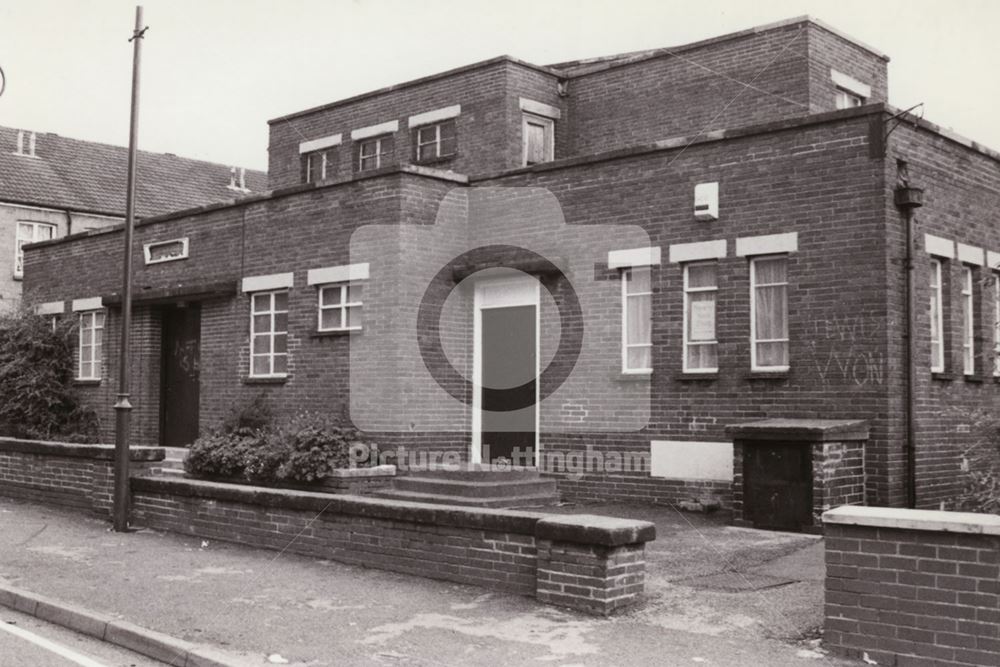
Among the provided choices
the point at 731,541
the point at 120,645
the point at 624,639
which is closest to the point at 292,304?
Answer: the point at 731,541

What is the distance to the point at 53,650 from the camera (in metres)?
7.14

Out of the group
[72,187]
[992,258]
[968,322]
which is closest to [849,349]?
[968,322]

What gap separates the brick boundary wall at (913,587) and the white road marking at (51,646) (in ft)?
15.9

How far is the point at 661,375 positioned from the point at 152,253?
449 inches

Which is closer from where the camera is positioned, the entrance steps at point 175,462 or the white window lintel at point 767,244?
the white window lintel at point 767,244

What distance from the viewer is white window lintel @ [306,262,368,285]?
16078 mm

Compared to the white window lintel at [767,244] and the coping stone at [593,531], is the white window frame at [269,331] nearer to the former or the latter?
the white window lintel at [767,244]

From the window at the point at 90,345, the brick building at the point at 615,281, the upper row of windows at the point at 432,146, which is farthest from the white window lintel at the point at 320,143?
the window at the point at 90,345

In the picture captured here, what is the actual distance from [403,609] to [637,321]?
23.7ft

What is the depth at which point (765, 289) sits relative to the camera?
42.9ft

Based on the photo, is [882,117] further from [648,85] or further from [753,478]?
[648,85]

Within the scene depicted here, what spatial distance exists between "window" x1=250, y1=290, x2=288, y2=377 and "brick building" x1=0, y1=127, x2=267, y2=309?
15.6m

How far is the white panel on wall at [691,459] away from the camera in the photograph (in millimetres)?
13227

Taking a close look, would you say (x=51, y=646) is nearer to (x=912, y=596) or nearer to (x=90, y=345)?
(x=912, y=596)
